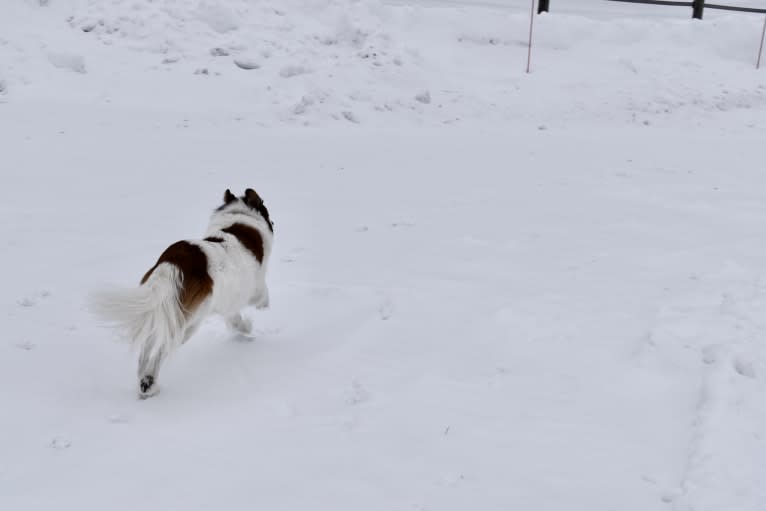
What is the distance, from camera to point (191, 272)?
3885 mm

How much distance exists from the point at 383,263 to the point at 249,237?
6.56ft

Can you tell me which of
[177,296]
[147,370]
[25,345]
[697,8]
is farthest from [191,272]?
[697,8]

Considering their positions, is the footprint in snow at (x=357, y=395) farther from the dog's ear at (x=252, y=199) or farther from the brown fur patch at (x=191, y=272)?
the dog's ear at (x=252, y=199)

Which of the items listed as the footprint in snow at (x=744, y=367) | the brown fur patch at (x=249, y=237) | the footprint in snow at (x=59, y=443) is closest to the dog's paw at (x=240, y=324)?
the brown fur patch at (x=249, y=237)

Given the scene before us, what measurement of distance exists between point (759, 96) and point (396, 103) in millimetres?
8705

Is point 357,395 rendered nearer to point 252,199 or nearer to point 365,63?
point 252,199

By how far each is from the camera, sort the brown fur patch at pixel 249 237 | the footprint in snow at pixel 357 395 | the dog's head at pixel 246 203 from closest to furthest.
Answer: the footprint in snow at pixel 357 395
the brown fur patch at pixel 249 237
the dog's head at pixel 246 203

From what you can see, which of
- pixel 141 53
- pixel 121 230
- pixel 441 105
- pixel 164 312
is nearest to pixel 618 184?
pixel 441 105

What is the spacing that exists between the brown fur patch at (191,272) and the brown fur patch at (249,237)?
0.63 meters

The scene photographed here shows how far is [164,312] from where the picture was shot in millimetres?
3764

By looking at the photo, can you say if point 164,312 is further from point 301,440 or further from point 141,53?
point 141,53

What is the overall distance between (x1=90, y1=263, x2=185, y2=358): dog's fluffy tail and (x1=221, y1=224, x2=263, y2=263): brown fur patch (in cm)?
89

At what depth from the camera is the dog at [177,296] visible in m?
3.74

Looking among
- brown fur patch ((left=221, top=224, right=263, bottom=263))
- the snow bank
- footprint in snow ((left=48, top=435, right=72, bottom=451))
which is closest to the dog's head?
brown fur patch ((left=221, top=224, right=263, bottom=263))
